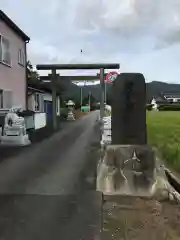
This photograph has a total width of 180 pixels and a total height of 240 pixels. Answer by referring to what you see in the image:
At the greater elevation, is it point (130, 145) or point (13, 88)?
point (13, 88)

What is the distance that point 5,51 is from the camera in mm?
18922

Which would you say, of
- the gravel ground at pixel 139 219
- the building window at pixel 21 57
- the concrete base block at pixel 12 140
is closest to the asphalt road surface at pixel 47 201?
the gravel ground at pixel 139 219

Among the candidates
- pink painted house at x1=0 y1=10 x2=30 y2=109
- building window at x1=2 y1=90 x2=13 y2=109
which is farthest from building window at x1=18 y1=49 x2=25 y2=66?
building window at x1=2 y1=90 x2=13 y2=109

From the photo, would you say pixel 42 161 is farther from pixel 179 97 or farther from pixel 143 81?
pixel 179 97

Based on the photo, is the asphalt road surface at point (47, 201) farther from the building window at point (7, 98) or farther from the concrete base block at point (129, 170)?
the building window at point (7, 98)

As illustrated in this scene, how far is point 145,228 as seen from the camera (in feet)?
17.2

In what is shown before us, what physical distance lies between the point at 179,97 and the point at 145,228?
122m

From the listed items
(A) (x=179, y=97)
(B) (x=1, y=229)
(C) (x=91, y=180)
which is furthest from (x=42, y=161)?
(A) (x=179, y=97)

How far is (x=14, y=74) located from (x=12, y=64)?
0.66m

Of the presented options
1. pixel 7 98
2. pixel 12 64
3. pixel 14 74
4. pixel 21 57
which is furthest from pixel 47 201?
pixel 21 57

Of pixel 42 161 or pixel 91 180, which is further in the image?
pixel 42 161

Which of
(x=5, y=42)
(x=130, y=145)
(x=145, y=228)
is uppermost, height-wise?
(x=5, y=42)

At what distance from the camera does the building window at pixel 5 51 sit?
59.5 feet

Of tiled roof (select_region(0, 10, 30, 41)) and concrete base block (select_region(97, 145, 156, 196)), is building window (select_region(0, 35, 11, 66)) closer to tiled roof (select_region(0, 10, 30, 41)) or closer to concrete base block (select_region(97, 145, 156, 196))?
tiled roof (select_region(0, 10, 30, 41))
